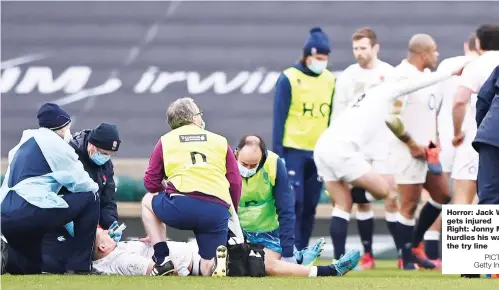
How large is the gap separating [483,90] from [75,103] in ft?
26.2

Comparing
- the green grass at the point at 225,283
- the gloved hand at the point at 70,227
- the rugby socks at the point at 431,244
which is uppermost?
the gloved hand at the point at 70,227

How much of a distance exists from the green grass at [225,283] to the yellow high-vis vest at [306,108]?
130 inches

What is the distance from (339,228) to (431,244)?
3.72 ft

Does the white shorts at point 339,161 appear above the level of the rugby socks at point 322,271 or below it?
above

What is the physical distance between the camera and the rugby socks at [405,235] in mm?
12289

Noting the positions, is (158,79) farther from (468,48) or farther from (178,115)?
(178,115)

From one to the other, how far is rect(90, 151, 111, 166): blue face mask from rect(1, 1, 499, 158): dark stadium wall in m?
6.56

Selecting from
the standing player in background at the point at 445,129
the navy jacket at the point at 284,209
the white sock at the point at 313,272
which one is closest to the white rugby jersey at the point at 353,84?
the standing player in background at the point at 445,129

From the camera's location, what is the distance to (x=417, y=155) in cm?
1220

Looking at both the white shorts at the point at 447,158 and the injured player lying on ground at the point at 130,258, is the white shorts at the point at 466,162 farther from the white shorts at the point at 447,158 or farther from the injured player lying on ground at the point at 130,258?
the injured player lying on ground at the point at 130,258

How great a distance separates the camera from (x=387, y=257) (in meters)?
14.6

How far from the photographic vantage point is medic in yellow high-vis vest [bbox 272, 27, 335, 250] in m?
12.4

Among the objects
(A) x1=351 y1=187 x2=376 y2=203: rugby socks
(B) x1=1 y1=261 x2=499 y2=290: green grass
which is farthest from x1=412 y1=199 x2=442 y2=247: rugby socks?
(B) x1=1 y1=261 x2=499 y2=290: green grass

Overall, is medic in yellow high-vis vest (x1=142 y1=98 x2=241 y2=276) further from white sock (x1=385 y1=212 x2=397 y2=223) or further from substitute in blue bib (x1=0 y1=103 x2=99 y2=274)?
white sock (x1=385 y1=212 x2=397 y2=223)
